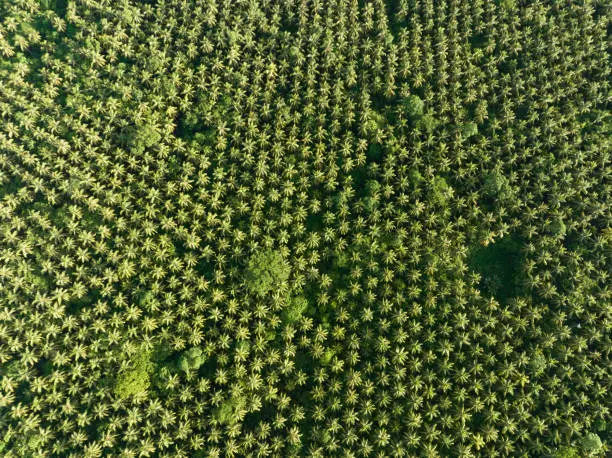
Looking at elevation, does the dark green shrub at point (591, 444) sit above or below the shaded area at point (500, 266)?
below

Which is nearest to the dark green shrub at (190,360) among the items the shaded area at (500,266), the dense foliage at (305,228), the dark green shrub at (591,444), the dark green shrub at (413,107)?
the dense foliage at (305,228)

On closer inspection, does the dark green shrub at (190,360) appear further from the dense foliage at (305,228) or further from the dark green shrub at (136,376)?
the dark green shrub at (136,376)

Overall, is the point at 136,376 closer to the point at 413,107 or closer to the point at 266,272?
the point at 266,272

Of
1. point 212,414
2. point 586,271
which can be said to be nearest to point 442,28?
point 586,271

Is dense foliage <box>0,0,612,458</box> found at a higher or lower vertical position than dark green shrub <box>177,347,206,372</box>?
higher

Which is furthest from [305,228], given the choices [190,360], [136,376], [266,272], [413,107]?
[136,376]

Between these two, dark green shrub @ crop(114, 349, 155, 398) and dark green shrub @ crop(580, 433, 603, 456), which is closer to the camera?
dark green shrub @ crop(580, 433, 603, 456)

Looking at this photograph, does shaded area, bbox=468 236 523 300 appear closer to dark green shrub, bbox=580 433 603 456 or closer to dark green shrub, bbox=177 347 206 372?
dark green shrub, bbox=580 433 603 456

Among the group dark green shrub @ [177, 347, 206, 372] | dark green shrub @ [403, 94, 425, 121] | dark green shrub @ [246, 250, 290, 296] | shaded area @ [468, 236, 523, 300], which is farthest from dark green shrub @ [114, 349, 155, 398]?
dark green shrub @ [403, 94, 425, 121]

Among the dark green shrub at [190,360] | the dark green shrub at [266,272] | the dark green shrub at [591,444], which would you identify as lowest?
the dark green shrub at [190,360]
